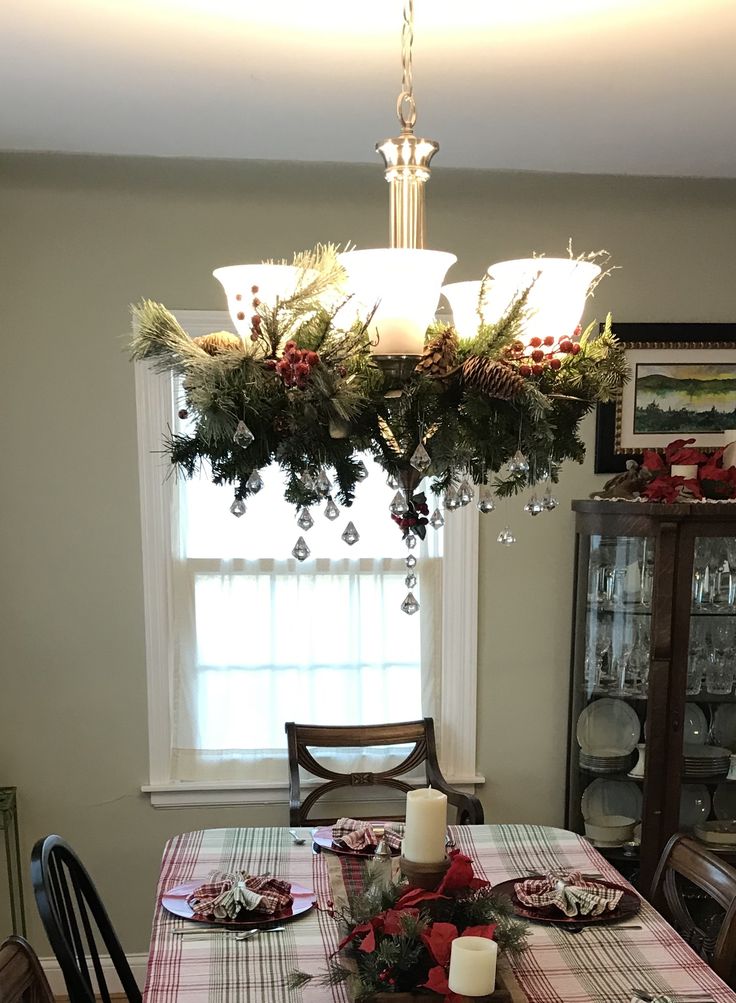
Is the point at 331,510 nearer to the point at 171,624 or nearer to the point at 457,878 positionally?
the point at 457,878

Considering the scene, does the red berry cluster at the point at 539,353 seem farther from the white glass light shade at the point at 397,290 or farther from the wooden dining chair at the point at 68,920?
the wooden dining chair at the point at 68,920

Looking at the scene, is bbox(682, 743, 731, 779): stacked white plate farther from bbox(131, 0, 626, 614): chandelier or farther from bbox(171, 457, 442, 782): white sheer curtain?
bbox(131, 0, 626, 614): chandelier

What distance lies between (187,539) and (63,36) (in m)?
1.54

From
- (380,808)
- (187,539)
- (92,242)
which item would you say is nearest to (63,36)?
(92,242)

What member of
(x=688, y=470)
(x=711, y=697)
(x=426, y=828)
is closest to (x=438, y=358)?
(x=426, y=828)

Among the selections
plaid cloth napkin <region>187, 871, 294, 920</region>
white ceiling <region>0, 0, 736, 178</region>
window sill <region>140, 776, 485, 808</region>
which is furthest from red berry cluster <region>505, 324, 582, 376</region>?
window sill <region>140, 776, 485, 808</region>

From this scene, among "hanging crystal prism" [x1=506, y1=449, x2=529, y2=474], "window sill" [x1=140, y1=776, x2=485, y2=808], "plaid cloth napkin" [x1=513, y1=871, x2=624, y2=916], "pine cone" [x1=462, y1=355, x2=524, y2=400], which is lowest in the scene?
"window sill" [x1=140, y1=776, x2=485, y2=808]

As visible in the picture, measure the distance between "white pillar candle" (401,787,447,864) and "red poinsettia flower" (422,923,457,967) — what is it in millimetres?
177

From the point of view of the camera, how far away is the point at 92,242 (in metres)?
2.89

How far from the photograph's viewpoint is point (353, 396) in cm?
137

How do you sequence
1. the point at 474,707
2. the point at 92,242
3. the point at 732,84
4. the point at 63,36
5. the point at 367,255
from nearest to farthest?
1. the point at 367,255
2. the point at 63,36
3. the point at 732,84
4. the point at 92,242
5. the point at 474,707

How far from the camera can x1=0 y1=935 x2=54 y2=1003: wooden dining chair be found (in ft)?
4.42

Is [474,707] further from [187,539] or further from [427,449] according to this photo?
[427,449]

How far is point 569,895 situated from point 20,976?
1.13 meters
